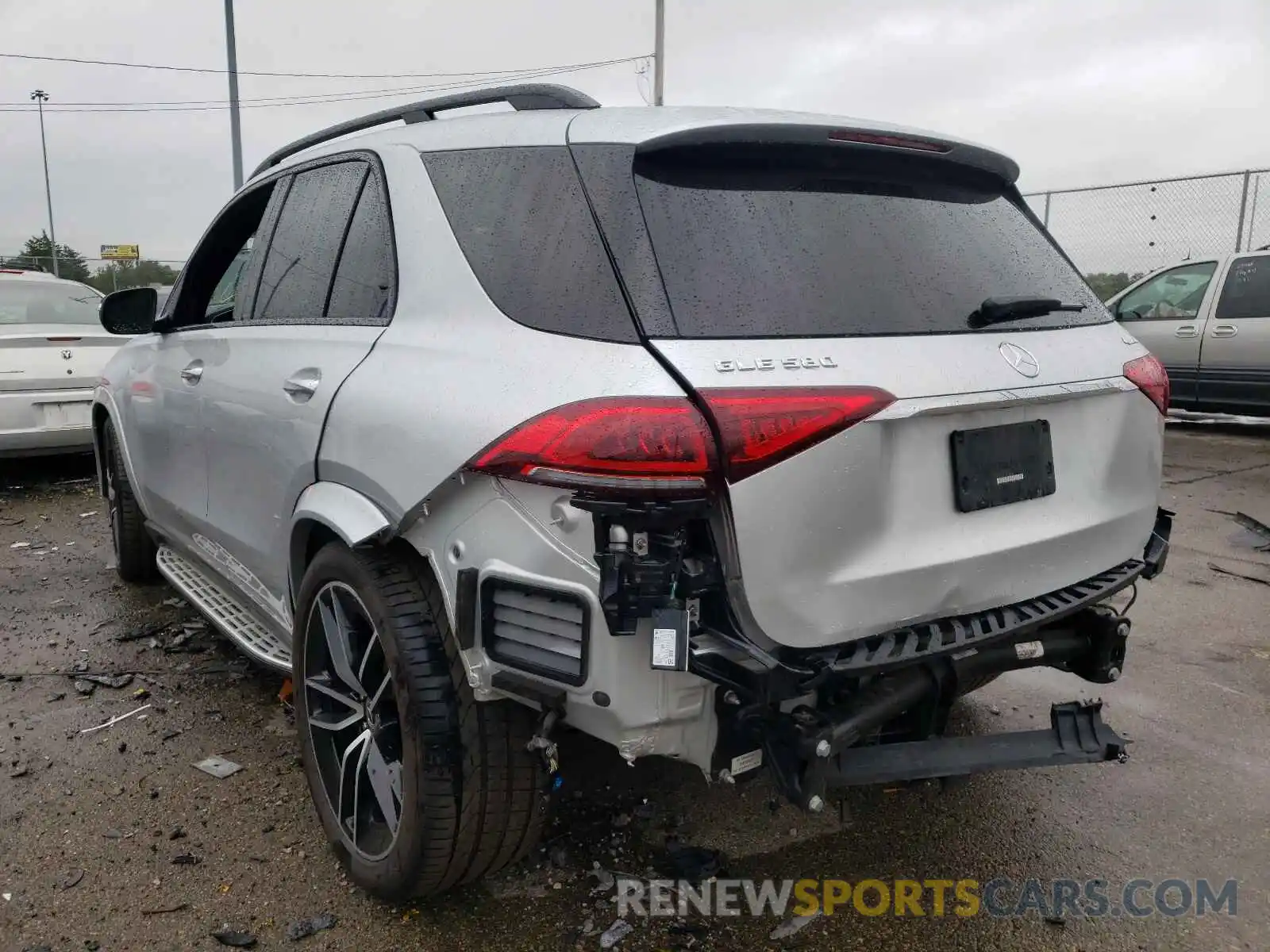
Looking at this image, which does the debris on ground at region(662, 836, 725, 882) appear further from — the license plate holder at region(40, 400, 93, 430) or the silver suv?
the license plate holder at region(40, 400, 93, 430)

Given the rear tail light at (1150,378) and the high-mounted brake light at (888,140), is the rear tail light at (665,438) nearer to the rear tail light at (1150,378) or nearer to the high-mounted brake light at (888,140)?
the high-mounted brake light at (888,140)

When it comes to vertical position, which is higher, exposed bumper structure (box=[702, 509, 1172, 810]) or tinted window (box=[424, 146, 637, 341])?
tinted window (box=[424, 146, 637, 341])

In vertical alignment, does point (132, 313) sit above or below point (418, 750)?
above

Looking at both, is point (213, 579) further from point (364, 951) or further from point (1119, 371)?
point (1119, 371)

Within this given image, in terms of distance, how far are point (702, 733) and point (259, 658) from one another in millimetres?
1666

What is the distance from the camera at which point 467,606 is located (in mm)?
1961

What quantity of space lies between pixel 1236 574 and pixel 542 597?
15.0 ft

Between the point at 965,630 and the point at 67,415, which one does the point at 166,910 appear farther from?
the point at 67,415

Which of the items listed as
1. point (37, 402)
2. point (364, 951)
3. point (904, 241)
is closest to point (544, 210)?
point (904, 241)

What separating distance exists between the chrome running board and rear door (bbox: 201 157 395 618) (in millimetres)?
135

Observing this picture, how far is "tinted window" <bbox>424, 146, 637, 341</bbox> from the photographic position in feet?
6.31

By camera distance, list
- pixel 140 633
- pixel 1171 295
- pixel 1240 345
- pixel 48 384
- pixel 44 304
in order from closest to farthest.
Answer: pixel 140 633, pixel 48 384, pixel 44 304, pixel 1240 345, pixel 1171 295

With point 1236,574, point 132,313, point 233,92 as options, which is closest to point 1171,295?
point 1236,574

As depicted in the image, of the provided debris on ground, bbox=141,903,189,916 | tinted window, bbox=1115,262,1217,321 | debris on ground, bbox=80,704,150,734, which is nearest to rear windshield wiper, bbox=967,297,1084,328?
debris on ground, bbox=141,903,189,916
